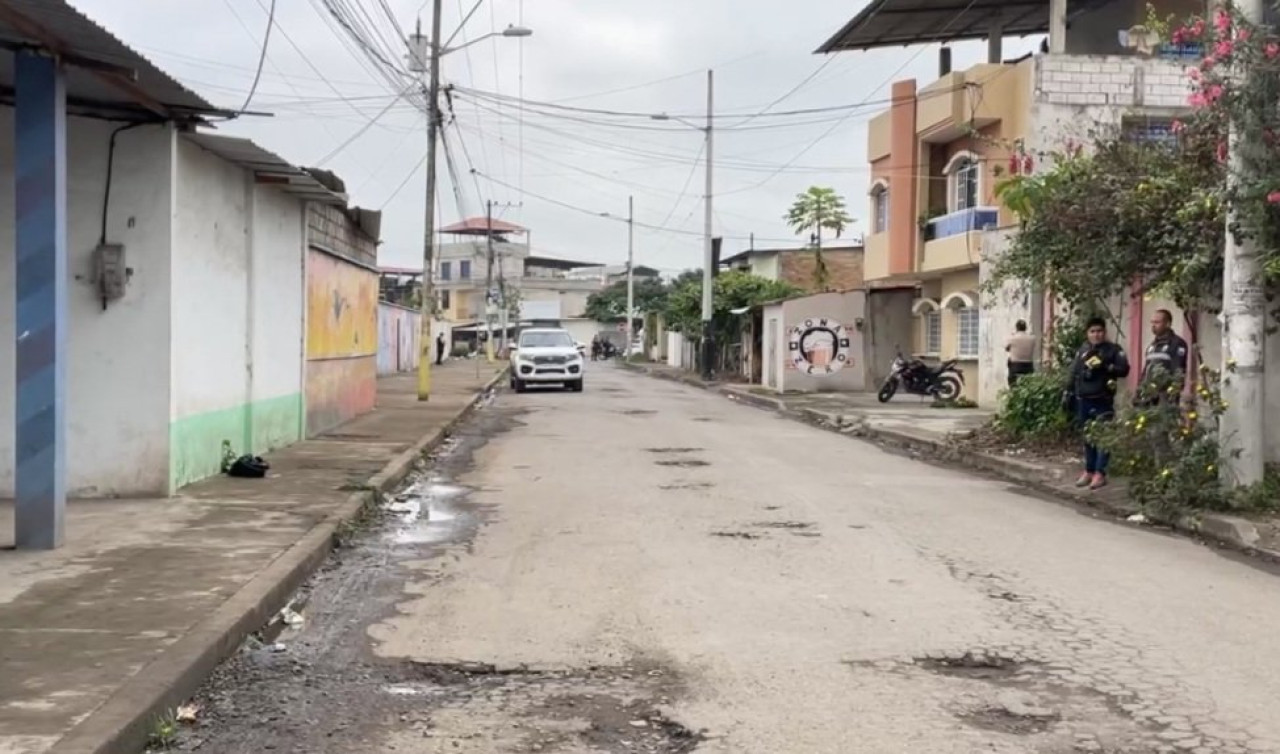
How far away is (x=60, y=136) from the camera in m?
7.79

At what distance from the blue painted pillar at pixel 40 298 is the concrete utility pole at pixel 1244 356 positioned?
9.26 metres

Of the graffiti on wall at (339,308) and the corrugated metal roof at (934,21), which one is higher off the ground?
the corrugated metal roof at (934,21)

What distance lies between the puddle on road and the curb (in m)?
0.66

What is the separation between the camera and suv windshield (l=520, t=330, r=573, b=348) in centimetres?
3400

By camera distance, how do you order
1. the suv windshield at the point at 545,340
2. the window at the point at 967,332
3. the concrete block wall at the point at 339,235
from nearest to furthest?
the concrete block wall at the point at 339,235 < the window at the point at 967,332 < the suv windshield at the point at 545,340

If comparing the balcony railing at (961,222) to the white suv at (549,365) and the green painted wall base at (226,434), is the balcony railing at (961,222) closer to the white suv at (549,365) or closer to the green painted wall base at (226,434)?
the white suv at (549,365)

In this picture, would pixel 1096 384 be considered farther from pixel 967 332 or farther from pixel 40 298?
pixel 967 332

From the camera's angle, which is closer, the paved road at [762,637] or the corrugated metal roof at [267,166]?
the paved road at [762,637]

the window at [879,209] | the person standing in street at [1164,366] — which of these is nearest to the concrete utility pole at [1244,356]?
the person standing in street at [1164,366]

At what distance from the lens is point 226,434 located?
497 inches

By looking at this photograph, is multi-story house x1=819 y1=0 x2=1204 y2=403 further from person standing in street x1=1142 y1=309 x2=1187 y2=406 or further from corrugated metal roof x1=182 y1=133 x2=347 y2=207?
corrugated metal roof x1=182 y1=133 x2=347 y2=207

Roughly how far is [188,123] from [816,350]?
23995 millimetres

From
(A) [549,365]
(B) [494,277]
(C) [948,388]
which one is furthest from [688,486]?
(B) [494,277]

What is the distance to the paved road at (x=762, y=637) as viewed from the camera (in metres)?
5.12
